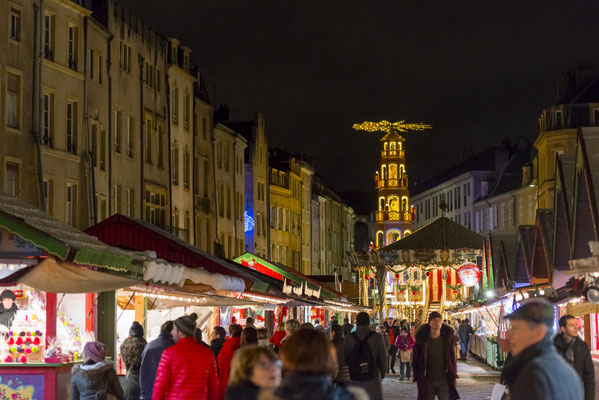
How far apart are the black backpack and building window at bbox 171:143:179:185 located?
37.4 m

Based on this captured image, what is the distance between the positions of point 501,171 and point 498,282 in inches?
2551

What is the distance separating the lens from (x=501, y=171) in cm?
11012

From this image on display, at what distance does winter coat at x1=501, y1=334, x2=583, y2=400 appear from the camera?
6.95 m

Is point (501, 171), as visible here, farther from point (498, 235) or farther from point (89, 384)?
point (89, 384)

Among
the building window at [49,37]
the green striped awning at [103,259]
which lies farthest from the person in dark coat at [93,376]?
the building window at [49,37]

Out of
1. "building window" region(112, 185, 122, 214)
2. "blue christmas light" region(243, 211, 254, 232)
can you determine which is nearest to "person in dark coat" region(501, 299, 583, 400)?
"building window" region(112, 185, 122, 214)

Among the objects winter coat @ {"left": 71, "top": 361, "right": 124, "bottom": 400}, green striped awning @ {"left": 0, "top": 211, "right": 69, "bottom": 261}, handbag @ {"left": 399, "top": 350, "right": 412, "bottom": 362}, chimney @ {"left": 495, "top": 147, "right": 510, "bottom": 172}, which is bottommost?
handbag @ {"left": 399, "top": 350, "right": 412, "bottom": 362}

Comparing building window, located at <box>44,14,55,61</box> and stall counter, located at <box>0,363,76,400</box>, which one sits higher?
building window, located at <box>44,14,55,61</box>

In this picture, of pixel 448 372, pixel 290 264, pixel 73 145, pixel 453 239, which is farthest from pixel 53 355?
pixel 290 264

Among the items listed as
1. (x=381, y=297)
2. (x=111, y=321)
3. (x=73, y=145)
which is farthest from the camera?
(x=381, y=297)

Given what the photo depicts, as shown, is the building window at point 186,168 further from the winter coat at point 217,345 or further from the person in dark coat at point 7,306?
the person in dark coat at point 7,306

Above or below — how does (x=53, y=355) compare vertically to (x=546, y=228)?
below

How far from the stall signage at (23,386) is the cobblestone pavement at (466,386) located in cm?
1342

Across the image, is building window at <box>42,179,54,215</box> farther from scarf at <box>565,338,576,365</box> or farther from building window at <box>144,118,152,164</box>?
scarf at <box>565,338,576,365</box>
